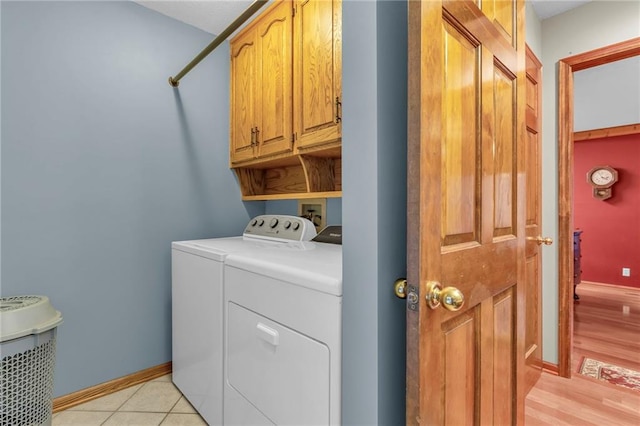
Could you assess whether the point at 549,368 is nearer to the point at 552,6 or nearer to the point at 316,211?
the point at 316,211

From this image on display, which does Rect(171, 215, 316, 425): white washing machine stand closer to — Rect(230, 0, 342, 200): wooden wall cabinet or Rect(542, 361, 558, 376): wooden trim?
Rect(230, 0, 342, 200): wooden wall cabinet

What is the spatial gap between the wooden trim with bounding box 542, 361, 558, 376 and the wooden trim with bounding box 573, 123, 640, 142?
13.4 ft

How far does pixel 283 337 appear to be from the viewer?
3.59 ft

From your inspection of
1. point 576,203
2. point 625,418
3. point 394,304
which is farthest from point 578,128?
point 394,304

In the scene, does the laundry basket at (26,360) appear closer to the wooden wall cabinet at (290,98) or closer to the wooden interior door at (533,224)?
the wooden wall cabinet at (290,98)

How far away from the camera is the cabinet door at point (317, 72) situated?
5.15 ft

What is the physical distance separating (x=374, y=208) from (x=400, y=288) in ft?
0.74

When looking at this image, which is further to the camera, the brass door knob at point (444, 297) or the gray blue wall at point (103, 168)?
the gray blue wall at point (103, 168)

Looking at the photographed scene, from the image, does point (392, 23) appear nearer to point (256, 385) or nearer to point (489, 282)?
point (489, 282)

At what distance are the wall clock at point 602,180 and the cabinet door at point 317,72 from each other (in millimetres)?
5381

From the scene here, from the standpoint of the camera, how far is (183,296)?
1.85 m

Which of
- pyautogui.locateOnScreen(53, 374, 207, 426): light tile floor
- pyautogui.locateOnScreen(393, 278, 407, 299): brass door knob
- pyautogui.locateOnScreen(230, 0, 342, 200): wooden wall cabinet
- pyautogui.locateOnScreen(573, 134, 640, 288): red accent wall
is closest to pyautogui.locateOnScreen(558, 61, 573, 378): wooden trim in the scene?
pyautogui.locateOnScreen(230, 0, 342, 200): wooden wall cabinet

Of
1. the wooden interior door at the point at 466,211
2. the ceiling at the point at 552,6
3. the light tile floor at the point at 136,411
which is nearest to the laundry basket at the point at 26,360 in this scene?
the light tile floor at the point at 136,411

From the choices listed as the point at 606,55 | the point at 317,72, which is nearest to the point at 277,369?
the point at 317,72
